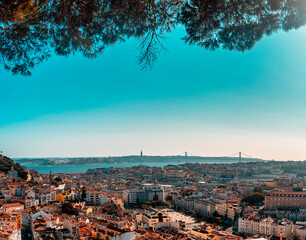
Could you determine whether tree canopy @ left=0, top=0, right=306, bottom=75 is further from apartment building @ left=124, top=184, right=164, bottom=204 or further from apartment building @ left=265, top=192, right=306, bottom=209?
apartment building @ left=124, top=184, right=164, bottom=204

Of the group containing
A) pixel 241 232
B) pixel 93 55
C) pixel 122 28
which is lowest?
pixel 241 232

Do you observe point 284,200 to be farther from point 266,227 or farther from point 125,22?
point 125,22

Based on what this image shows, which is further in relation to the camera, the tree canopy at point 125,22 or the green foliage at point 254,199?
the green foliage at point 254,199

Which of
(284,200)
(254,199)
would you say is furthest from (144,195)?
(284,200)

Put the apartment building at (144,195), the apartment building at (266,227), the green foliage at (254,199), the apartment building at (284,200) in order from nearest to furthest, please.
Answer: the apartment building at (266,227), the apartment building at (284,200), the green foliage at (254,199), the apartment building at (144,195)

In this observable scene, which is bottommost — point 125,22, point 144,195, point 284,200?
point 144,195

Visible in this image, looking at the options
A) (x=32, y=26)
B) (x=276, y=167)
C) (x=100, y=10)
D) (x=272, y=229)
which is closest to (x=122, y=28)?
(x=100, y=10)

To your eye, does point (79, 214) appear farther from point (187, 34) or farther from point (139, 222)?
point (187, 34)

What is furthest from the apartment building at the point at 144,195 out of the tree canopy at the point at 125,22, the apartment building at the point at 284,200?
the tree canopy at the point at 125,22

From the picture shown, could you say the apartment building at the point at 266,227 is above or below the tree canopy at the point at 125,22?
below

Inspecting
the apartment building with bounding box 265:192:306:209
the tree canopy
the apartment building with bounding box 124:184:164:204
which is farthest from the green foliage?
the tree canopy

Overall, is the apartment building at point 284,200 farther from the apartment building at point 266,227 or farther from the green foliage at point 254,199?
the apartment building at point 266,227
